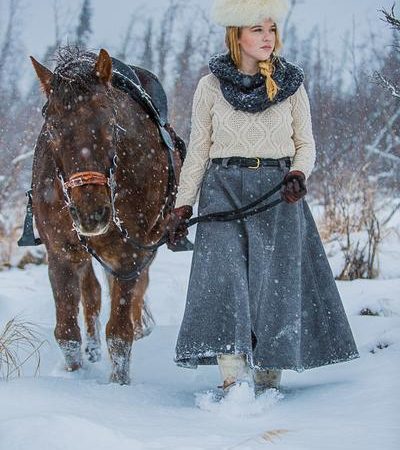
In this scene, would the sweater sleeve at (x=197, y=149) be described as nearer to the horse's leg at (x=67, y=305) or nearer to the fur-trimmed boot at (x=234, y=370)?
the fur-trimmed boot at (x=234, y=370)

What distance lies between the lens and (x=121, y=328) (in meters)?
4.11

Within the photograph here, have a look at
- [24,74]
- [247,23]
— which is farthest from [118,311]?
[24,74]

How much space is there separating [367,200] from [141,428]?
635 cm

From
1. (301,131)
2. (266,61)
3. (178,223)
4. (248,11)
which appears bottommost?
(178,223)

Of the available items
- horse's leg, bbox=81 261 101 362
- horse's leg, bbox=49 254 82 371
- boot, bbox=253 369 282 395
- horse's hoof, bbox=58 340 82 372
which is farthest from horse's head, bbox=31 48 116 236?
horse's leg, bbox=81 261 101 362

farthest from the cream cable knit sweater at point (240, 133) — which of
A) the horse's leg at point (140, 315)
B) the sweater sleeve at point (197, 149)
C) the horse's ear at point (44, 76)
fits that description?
the horse's leg at point (140, 315)

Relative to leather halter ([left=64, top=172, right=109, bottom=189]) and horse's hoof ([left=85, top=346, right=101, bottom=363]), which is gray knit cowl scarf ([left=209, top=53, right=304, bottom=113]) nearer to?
leather halter ([left=64, top=172, right=109, bottom=189])

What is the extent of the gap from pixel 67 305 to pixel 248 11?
199 centimetres

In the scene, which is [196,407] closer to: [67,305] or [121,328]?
[121,328]

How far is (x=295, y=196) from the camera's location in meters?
3.34

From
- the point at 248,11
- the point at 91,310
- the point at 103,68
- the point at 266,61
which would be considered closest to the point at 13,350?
the point at 91,310

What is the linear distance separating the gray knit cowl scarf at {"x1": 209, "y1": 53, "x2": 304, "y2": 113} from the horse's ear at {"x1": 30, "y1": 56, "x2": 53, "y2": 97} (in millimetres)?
804

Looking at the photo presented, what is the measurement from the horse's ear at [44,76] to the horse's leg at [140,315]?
2.02 m

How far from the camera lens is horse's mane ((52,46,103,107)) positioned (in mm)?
3367
